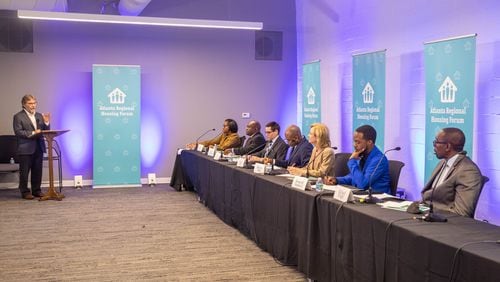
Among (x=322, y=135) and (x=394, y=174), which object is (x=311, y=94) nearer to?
(x=322, y=135)

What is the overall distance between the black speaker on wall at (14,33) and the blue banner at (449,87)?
5885 mm

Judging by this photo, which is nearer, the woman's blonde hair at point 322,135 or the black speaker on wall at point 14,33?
the woman's blonde hair at point 322,135

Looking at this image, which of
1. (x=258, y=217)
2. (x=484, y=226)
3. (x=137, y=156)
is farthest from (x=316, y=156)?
(x=137, y=156)

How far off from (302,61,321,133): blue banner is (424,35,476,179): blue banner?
263 cm

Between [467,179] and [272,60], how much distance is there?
6.29 m

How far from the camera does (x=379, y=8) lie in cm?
622

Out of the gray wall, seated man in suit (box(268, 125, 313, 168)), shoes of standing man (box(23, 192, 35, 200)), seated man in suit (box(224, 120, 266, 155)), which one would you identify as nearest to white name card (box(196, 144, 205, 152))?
seated man in suit (box(224, 120, 266, 155))

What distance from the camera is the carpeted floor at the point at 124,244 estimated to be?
12.0ft

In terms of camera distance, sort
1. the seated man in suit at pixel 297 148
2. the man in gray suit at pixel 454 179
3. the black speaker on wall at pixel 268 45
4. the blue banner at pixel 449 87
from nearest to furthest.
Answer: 1. the man in gray suit at pixel 454 179
2. the blue banner at pixel 449 87
3. the seated man in suit at pixel 297 148
4. the black speaker on wall at pixel 268 45

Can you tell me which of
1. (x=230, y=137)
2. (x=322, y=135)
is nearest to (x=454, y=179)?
(x=322, y=135)

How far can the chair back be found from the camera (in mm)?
7500

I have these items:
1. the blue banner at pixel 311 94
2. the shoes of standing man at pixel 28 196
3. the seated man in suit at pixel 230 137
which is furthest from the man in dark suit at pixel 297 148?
the shoes of standing man at pixel 28 196

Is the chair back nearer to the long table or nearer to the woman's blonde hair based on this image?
the long table

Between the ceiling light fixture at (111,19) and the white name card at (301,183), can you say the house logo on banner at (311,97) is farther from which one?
the white name card at (301,183)
